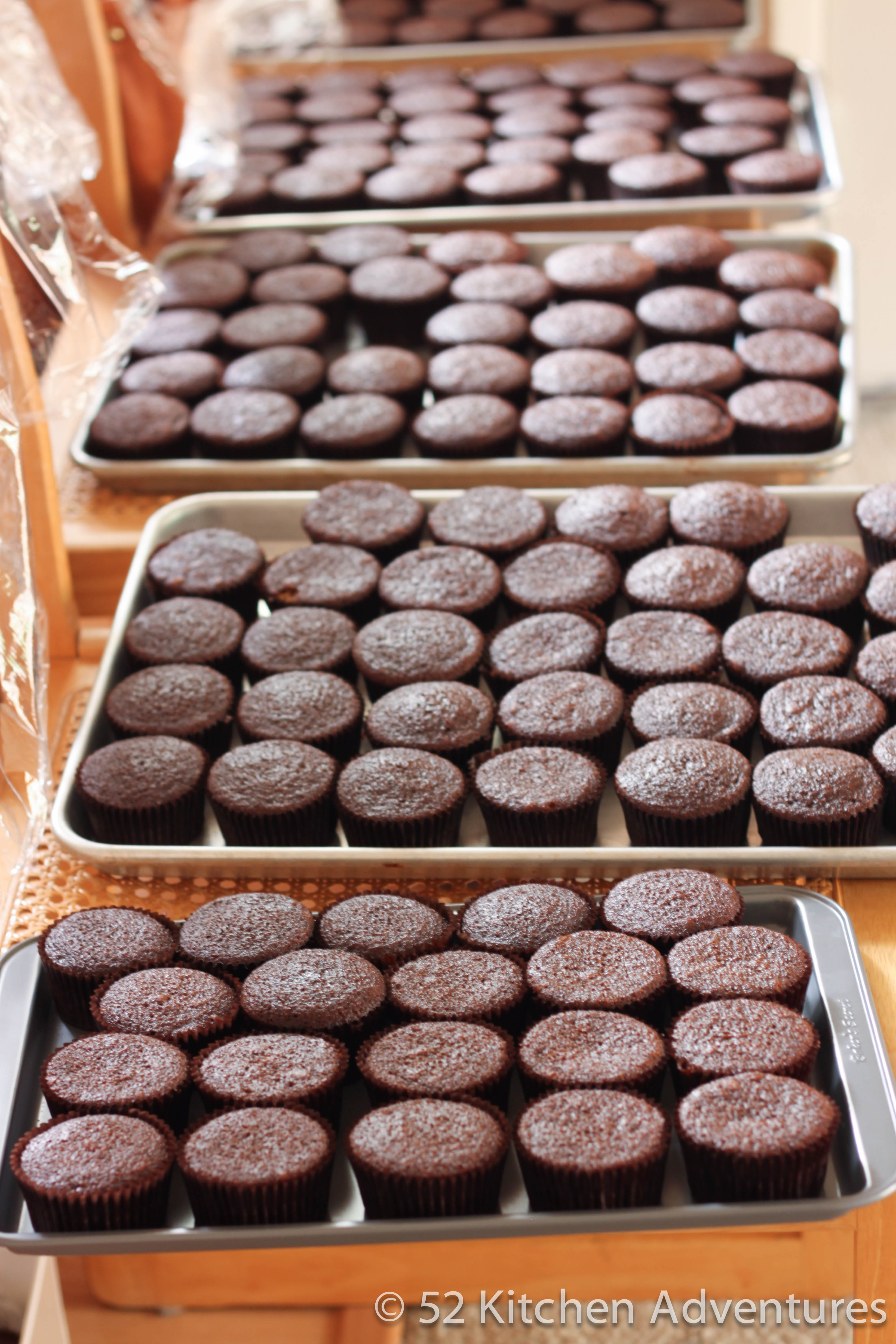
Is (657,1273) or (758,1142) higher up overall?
(758,1142)

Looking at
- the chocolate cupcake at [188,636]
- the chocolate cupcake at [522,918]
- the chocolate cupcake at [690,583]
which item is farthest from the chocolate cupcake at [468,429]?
the chocolate cupcake at [522,918]

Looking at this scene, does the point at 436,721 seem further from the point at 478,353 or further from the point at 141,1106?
Answer: the point at 478,353

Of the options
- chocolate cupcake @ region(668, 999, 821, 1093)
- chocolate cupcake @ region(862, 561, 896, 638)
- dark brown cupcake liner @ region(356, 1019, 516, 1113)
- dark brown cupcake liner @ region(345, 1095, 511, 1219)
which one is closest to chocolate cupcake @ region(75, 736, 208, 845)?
dark brown cupcake liner @ region(356, 1019, 516, 1113)

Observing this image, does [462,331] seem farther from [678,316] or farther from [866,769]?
[866,769]

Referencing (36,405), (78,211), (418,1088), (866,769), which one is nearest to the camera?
(418,1088)

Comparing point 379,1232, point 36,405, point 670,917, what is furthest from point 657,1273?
point 36,405

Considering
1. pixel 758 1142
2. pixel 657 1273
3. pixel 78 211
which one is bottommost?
pixel 657 1273

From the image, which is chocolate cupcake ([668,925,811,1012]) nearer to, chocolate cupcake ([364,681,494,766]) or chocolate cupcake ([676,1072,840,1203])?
chocolate cupcake ([676,1072,840,1203])

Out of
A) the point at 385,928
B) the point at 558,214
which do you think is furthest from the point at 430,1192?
the point at 558,214
